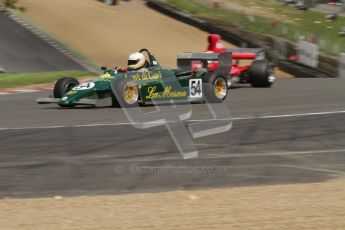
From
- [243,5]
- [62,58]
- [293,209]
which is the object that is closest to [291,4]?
[243,5]

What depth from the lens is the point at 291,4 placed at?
41344mm

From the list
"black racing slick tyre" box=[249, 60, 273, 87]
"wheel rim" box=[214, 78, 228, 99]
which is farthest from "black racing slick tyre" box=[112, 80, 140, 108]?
"black racing slick tyre" box=[249, 60, 273, 87]

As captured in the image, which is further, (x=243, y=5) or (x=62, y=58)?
(x=243, y=5)

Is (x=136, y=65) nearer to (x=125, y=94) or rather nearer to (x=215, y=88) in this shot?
(x=125, y=94)

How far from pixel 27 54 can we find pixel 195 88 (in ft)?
34.1

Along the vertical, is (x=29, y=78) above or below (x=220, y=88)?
below

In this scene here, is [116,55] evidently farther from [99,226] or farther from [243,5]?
[99,226]

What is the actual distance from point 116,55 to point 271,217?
19062 millimetres

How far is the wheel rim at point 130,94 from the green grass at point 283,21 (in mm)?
12128

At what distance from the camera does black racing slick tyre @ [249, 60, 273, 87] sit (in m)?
A: 15.6

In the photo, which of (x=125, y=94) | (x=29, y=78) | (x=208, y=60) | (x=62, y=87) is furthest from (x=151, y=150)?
(x=29, y=78)

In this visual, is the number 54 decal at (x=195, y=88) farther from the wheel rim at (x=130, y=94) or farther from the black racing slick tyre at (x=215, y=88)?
the wheel rim at (x=130, y=94)

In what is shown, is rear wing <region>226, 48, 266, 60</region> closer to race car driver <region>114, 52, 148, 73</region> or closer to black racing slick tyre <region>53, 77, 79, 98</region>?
race car driver <region>114, 52, 148, 73</region>

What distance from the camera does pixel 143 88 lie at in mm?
12156
